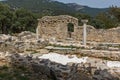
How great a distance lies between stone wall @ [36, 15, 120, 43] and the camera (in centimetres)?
3431

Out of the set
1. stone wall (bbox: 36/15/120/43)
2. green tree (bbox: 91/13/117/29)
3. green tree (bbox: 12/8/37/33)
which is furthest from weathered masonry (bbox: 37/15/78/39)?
green tree (bbox: 91/13/117/29)

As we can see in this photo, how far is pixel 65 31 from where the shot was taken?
115ft

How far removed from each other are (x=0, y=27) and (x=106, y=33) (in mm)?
23761

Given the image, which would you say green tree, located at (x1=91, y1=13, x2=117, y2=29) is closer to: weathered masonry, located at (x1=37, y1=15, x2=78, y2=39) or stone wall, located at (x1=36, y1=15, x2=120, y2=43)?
stone wall, located at (x1=36, y1=15, x2=120, y2=43)

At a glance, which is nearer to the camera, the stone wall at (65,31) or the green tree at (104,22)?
the stone wall at (65,31)

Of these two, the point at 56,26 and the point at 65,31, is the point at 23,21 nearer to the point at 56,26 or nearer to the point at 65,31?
the point at 56,26

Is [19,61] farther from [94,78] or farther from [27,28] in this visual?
[27,28]

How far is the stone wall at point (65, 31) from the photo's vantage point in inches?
1351

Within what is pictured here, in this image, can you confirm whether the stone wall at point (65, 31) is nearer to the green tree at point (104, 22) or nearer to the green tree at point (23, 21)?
the green tree at point (23, 21)

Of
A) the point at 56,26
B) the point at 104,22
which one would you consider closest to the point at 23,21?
the point at 56,26

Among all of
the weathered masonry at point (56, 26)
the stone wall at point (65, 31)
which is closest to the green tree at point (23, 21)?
the weathered masonry at point (56, 26)

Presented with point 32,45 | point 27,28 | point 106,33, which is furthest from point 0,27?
point 32,45

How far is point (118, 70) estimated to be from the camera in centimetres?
1425

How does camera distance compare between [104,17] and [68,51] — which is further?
[104,17]
